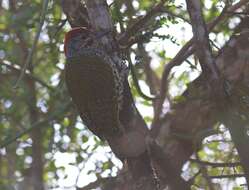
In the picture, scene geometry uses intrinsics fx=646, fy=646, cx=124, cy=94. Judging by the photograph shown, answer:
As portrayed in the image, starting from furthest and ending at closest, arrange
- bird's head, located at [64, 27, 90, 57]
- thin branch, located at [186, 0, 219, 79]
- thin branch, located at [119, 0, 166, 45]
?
1. bird's head, located at [64, 27, 90, 57]
2. thin branch, located at [119, 0, 166, 45]
3. thin branch, located at [186, 0, 219, 79]

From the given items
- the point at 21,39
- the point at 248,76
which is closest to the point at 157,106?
the point at 248,76

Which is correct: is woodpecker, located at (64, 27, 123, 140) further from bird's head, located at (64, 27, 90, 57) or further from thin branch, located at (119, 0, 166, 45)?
thin branch, located at (119, 0, 166, 45)

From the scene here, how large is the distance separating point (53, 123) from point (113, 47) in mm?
1808

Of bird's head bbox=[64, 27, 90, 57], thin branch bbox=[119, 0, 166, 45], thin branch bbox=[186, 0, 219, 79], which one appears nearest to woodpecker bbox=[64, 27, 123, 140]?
bird's head bbox=[64, 27, 90, 57]

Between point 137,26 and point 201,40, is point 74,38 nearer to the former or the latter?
point 137,26

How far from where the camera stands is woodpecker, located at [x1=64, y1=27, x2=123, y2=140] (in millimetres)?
4508

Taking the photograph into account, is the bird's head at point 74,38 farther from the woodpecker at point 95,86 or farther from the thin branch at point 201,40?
the thin branch at point 201,40

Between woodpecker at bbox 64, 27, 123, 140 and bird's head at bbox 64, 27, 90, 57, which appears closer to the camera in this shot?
woodpecker at bbox 64, 27, 123, 140

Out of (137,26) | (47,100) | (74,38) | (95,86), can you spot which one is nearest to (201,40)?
(137,26)

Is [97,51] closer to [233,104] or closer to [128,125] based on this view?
[128,125]

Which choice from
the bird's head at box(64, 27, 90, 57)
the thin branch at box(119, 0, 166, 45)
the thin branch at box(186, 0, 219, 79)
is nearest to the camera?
the thin branch at box(186, 0, 219, 79)

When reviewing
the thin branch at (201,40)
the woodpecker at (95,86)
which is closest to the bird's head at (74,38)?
the woodpecker at (95,86)

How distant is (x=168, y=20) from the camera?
15.0 ft

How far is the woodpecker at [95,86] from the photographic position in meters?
4.51
